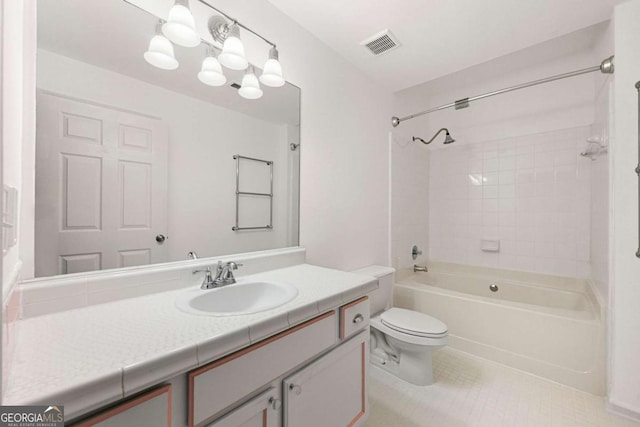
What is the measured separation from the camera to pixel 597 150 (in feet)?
6.21

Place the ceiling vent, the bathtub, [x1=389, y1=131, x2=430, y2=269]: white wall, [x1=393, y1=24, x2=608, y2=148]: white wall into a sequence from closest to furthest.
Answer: the bathtub
the ceiling vent
[x1=393, y1=24, x2=608, y2=148]: white wall
[x1=389, y1=131, x2=430, y2=269]: white wall

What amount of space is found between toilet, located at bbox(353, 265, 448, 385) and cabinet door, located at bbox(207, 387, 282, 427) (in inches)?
43.0

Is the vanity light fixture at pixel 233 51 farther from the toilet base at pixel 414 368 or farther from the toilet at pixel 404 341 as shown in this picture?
the toilet base at pixel 414 368

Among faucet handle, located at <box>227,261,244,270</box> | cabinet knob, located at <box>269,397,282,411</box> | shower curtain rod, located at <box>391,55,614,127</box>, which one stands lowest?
cabinet knob, located at <box>269,397,282,411</box>

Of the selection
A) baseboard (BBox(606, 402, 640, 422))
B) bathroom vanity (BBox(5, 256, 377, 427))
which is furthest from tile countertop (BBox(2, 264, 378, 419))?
baseboard (BBox(606, 402, 640, 422))

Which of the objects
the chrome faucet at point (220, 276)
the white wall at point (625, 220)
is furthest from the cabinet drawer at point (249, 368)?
the white wall at point (625, 220)

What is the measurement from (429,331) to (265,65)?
183cm

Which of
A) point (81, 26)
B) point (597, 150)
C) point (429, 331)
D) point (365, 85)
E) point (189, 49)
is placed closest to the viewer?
point (81, 26)

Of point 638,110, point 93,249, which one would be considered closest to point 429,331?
point 638,110

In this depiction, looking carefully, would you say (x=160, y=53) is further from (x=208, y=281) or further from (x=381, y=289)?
(x=381, y=289)

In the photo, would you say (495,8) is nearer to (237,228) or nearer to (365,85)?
(365,85)

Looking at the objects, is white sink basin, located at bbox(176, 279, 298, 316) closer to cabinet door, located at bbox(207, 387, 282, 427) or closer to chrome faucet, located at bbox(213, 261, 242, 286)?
chrome faucet, located at bbox(213, 261, 242, 286)

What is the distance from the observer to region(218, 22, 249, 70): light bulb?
3.93 ft

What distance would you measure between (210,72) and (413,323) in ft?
6.18
